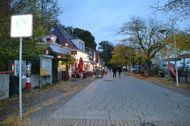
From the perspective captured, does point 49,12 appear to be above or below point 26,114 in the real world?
above

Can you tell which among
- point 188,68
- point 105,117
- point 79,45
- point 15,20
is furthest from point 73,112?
point 79,45

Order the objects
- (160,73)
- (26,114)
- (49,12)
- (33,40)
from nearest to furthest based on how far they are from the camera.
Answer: (26,114), (33,40), (49,12), (160,73)

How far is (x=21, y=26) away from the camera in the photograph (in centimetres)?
1118

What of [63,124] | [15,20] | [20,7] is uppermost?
[20,7]

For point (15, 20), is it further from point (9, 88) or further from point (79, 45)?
point (79, 45)

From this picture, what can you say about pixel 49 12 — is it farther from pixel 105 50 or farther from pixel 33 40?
pixel 105 50

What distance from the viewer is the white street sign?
1110cm

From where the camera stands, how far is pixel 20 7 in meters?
17.9

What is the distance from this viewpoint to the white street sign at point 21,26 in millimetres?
11102

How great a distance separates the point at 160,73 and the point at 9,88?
40.2 meters

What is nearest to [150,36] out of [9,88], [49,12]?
[49,12]

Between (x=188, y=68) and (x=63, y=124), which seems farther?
(x=188, y=68)

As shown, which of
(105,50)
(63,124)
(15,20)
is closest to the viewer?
(63,124)

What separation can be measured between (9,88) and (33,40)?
3.53m
